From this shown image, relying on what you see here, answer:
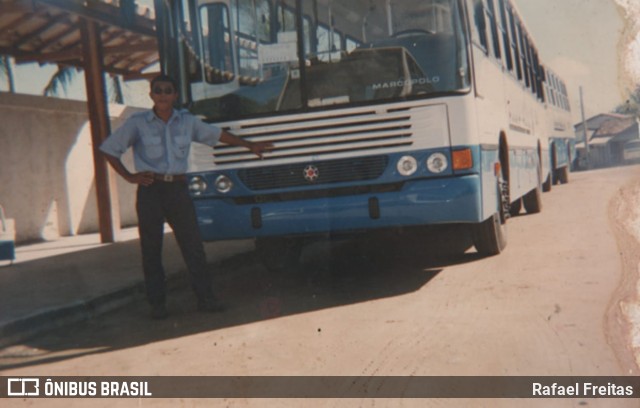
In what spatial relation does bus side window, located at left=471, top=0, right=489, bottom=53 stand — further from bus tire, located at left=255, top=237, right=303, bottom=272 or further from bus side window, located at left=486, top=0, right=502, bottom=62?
bus tire, located at left=255, top=237, right=303, bottom=272

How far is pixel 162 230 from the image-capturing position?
252 inches

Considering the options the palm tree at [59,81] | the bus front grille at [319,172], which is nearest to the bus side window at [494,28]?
the bus front grille at [319,172]

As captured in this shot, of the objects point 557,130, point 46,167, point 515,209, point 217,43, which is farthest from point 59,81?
point 217,43

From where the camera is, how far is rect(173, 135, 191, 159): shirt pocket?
623cm

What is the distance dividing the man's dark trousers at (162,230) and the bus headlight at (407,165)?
1732mm

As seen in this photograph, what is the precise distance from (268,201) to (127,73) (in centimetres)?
1182

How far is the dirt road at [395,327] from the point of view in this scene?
4387mm

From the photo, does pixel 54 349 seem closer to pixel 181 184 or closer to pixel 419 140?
pixel 181 184

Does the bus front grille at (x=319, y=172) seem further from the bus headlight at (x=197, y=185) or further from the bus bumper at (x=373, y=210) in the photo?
the bus headlight at (x=197, y=185)

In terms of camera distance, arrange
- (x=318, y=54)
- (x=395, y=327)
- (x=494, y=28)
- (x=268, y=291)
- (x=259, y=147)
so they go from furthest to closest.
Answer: (x=494, y=28) < (x=268, y=291) < (x=318, y=54) < (x=259, y=147) < (x=395, y=327)

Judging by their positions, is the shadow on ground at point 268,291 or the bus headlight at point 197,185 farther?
the bus headlight at point 197,185

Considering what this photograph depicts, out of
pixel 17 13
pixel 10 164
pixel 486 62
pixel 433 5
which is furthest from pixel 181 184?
pixel 10 164

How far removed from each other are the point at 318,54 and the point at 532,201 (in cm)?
728

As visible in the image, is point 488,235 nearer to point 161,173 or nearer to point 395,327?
point 395,327
